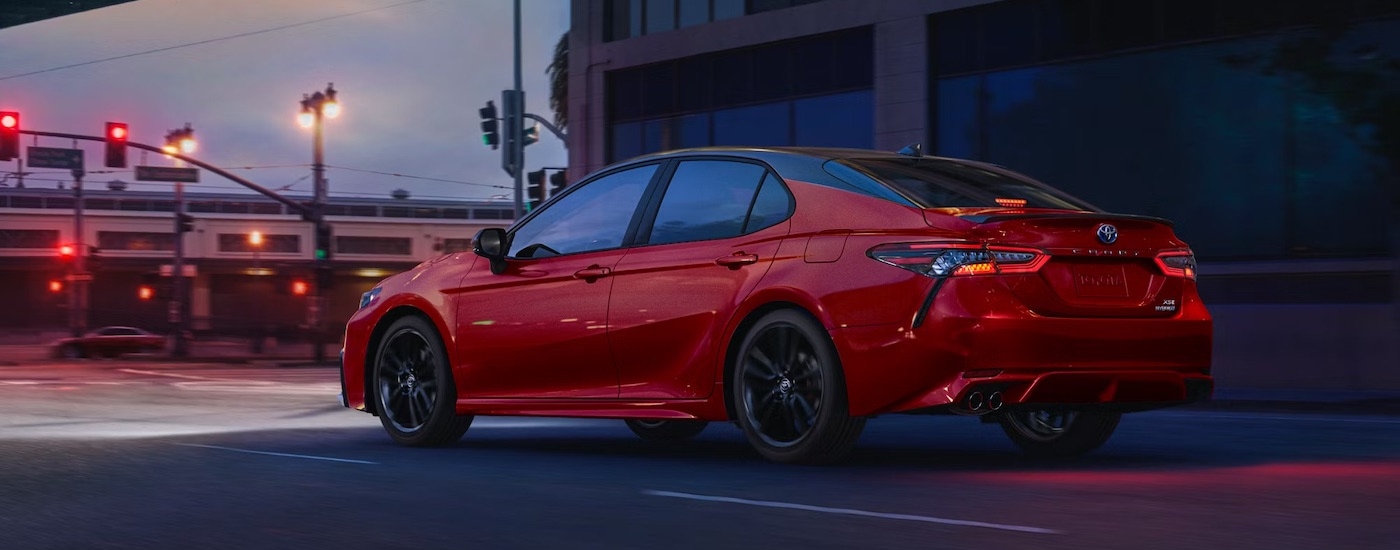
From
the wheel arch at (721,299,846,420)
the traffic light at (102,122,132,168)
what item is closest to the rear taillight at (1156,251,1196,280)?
the wheel arch at (721,299,846,420)

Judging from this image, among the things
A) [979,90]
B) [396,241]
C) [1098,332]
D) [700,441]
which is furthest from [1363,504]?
[396,241]

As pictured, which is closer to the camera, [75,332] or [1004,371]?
[1004,371]

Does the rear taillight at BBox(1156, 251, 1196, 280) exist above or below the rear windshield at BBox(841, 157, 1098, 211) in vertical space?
below

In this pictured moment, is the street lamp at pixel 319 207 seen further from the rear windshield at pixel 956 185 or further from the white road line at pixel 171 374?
the rear windshield at pixel 956 185

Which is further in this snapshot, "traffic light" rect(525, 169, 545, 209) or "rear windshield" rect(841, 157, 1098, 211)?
"traffic light" rect(525, 169, 545, 209)

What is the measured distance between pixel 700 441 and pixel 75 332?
5060cm

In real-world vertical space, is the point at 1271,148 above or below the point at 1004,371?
above

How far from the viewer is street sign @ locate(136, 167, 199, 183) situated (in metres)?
41.1

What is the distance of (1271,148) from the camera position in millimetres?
21234

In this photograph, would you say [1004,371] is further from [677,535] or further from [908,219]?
[677,535]

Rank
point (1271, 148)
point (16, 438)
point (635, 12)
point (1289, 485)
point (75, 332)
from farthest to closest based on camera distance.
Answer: point (75, 332), point (635, 12), point (1271, 148), point (16, 438), point (1289, 485)

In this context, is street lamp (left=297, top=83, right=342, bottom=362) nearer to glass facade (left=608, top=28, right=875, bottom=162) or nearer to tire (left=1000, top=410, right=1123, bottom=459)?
glass facade (left=608, top=28, right=875, bottom=162)

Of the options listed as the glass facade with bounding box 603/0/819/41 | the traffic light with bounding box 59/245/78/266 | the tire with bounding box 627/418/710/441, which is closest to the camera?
the tire with bounding box 627/418/710/441

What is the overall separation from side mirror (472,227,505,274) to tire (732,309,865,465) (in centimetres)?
206
